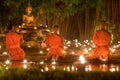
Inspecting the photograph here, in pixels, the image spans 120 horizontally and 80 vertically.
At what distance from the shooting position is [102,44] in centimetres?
1333

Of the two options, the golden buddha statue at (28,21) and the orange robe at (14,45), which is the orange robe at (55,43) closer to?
the orange robe at (14,45)

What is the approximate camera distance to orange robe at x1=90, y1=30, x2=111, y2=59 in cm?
1323

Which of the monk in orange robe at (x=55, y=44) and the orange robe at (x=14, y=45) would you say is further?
the orange robe at (x=14, y=45)

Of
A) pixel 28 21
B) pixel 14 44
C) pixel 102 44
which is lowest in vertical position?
pixel 102 44

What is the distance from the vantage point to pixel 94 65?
12594mm

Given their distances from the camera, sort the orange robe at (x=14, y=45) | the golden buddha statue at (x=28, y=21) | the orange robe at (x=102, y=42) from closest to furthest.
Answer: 1. the orange robe at (x=102, y=42)
2. the orange robe at (x=14, y=45)
3. the golden buddha statue at (x=28, y=21)

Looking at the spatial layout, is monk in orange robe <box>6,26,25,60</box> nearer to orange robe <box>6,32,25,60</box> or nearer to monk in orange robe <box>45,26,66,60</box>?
orange robe <box>6,32,25,60</box>

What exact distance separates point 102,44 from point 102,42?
83 millimetres

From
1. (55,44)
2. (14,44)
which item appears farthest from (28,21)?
(55,44)

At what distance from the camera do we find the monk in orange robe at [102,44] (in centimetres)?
1324

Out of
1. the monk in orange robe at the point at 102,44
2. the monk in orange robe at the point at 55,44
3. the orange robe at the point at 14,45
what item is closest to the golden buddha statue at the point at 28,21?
the orange robe at the point at 14,45

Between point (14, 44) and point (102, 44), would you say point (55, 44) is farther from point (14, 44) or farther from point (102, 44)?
point (102, 44)

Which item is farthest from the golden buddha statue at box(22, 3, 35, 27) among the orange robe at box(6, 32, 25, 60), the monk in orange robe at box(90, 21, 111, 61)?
the monk in orange robe at box(90, 21, 111, 61)

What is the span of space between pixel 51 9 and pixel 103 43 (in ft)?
37.4
